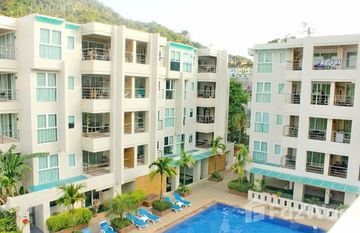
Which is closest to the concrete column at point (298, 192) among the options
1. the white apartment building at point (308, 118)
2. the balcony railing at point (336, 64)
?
the white apartment building at point (308, 118)

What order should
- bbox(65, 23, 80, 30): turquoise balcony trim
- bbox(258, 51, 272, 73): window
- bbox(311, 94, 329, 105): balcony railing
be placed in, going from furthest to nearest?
bbox(258, 51, 272, 73): window < bbox(311, 94, 329, 105): balcony railing < bbox(65, 23, 80, 30): turquoise balcony trim

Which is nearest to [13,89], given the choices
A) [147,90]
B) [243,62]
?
[147,90]

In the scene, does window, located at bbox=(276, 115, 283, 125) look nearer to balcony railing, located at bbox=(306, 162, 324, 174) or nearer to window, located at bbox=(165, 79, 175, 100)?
balcony railing, located at bbox=(306, 162, 324, 174)

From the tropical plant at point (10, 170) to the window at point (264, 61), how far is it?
18.0m

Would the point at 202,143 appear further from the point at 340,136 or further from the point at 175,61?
the point at 340,136

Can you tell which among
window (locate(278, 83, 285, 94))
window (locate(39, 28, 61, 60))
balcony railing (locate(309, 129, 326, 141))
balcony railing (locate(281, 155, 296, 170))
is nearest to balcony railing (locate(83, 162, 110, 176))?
window (locate(39, 28, 61, 60))

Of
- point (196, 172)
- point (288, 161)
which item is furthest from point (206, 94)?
point (288, 161)

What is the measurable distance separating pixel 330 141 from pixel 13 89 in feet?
71.7

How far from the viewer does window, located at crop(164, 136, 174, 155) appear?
27.5 meters

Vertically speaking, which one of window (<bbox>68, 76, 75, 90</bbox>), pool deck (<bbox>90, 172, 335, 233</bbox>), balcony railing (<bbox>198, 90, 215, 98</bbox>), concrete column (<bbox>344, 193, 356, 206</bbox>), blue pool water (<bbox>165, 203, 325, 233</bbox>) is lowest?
blue pool water (<bbox>165, 203, 325, 233</bbox>)

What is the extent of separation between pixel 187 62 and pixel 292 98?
983 cm

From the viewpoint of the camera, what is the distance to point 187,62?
1138 inches

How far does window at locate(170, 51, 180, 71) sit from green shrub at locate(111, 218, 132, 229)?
13387 mm

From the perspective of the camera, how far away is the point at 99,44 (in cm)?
2281
